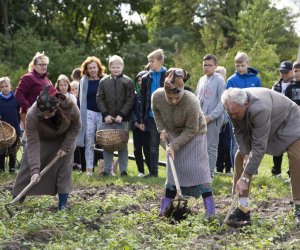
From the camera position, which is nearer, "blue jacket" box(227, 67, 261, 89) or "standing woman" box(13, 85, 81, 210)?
"standing woman" box(13, 85, 81, 210)

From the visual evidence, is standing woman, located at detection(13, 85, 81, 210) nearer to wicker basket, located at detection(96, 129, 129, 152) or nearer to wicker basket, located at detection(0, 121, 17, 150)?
wicker basket, located at detection(96, 129, 129, 152)

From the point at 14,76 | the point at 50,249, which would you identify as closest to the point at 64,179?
the point at 50,249

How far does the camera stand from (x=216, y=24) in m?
38.8

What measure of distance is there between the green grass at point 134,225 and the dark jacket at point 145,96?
1.37 metres

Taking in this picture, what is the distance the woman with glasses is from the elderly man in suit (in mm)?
4277

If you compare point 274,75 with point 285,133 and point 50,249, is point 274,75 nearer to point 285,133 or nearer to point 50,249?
point 285,133

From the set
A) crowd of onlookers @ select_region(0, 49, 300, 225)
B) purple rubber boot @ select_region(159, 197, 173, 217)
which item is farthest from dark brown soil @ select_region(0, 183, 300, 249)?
crowd of onlookers @ select_region(0, 49, 300, 225)

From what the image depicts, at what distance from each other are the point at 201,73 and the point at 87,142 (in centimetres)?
1506

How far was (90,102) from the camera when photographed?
1121cm

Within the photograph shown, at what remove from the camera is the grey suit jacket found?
6.64 meters

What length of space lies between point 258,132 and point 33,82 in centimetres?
510

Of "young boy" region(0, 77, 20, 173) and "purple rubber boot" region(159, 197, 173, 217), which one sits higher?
"young boy" region(0, 77, 20, 173)

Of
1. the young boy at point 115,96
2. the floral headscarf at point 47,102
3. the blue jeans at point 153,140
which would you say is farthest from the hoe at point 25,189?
the young boy at point 115,96

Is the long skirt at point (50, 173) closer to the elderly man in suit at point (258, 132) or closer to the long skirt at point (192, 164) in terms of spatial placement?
the long skirt at point (192, 164)
